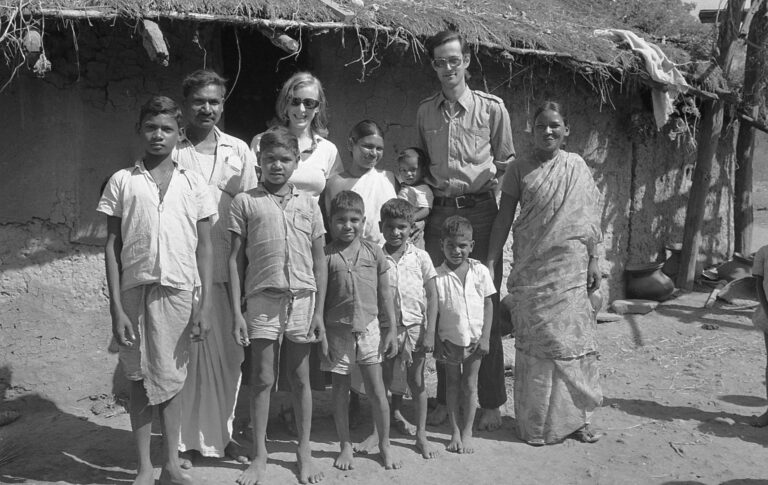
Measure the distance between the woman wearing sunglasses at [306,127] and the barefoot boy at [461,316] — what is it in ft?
2.30

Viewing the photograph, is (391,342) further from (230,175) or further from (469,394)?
(230,175)

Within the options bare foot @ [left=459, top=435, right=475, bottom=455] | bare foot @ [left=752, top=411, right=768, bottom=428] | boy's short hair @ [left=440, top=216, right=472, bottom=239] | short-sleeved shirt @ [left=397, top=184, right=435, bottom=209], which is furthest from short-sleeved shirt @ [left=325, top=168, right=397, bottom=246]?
bare foot @ [left=752, top=411, right=768, bottom=428]

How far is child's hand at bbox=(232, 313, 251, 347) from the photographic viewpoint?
11.3 feet

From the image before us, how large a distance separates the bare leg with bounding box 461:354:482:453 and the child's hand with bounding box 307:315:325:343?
32.6 inches

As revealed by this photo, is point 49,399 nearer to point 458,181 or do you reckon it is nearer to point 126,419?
point 126,419

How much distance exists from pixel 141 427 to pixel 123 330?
446 mm

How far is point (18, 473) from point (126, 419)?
0.83 m

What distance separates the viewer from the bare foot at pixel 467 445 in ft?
12.8

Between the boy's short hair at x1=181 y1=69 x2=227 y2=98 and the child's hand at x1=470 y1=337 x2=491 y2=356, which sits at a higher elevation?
the boy's short hair at x1=181 y1=69 x2=227 y2=98

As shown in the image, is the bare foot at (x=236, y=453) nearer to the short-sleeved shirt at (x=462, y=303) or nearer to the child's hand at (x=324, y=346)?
the child's hand at (x=324, y=346)

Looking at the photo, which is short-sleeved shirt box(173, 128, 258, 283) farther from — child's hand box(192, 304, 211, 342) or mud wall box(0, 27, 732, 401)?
mud wall box(0, 27, 732, 401)

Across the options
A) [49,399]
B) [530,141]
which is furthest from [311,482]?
[530,141]

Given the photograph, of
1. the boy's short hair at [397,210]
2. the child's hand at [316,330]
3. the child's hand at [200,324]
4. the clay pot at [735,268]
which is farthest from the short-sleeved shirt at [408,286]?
the clay pot at [735,268]

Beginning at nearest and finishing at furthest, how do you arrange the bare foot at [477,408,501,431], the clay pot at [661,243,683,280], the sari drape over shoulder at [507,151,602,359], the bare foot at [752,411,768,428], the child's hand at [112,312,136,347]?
the child's hand at [112,312,136,347]
the sari drape over shoulder at [507,151,602,359]
the bare foot at [477,408,501,431]
the bare foot at [752,411,768,428]
the clay pot at [661,243,683,280]
